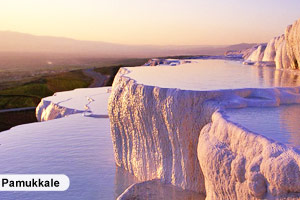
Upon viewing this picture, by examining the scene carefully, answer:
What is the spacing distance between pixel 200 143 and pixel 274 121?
989 millimetres

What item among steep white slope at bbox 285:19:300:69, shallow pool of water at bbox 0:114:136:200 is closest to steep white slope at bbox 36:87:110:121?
shallow pool of water at bbox 0:114:136:200

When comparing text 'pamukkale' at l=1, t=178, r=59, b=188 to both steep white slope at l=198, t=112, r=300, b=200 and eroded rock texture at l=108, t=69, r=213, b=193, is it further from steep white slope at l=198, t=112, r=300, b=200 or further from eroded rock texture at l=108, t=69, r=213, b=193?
steep white slope at l=198, t=112, r=300, b=200

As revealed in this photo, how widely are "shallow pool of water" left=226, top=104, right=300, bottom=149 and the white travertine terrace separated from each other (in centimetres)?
21

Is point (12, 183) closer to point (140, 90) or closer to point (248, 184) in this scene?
Answer: point (140, 90)

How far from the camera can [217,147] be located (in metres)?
3.96

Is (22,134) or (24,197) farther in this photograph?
(22,134)

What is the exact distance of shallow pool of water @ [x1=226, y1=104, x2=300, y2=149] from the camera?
11.8 feet

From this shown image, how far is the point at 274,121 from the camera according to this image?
425 cm

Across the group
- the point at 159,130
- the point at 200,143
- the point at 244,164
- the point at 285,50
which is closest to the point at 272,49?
the point at 285,50

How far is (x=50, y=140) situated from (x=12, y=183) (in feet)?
9.45

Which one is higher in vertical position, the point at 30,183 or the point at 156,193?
the point at 156,193

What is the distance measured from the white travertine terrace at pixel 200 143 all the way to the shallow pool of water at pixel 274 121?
8.4 inches

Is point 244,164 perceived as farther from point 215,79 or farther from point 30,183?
point 30,183

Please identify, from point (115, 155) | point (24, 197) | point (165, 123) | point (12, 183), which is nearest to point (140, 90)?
point (165, 123)
